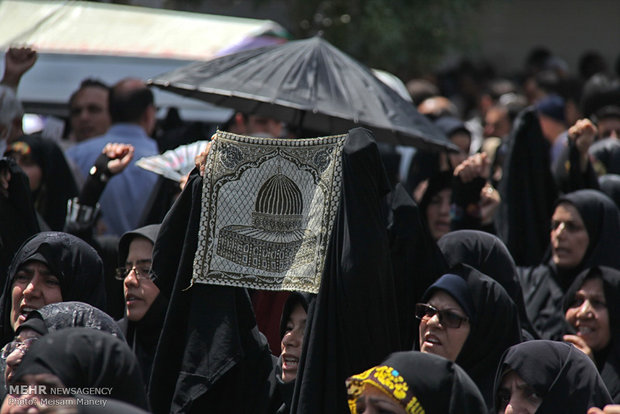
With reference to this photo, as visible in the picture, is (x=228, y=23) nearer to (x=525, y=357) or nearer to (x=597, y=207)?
(x=597, y=207)

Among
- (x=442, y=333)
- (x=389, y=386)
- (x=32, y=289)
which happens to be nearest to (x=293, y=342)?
(x=442, y=333)

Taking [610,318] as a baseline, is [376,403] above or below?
above

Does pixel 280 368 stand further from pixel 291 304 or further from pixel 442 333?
pixel 442 333

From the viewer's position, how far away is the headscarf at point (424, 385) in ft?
10.0

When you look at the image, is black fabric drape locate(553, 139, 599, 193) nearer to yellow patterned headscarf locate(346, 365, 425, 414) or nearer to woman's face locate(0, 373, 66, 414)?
yellow patterned headscarf locate(346, 365, 425, 414)

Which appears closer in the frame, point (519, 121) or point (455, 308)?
point (455, 308)

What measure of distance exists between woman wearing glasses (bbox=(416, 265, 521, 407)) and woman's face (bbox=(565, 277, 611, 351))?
0.61 meters

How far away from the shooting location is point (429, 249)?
4.45 m

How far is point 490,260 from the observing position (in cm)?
467

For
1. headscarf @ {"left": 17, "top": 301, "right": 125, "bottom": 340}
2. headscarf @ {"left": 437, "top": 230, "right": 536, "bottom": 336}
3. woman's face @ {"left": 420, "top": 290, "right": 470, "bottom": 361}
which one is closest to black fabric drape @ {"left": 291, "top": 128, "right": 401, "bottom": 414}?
woman's face @ {"left": 420, "top": 290, "right": 470, "bottom": 361}

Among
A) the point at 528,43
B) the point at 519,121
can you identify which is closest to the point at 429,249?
the point at 519,121

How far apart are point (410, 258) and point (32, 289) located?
60.8 inches

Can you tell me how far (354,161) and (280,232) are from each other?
0.44 m

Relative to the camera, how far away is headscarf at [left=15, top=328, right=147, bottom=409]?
2.97 m
